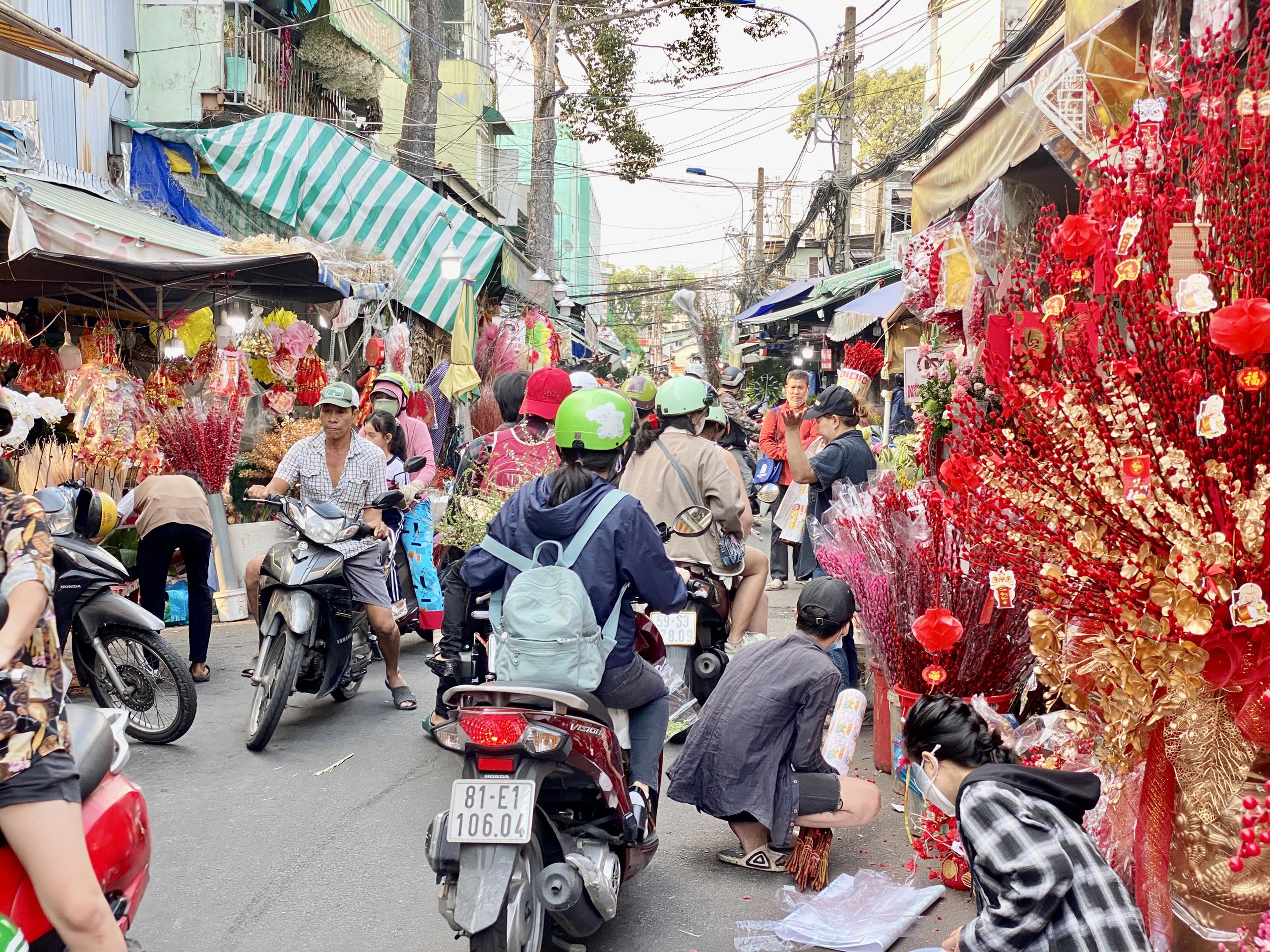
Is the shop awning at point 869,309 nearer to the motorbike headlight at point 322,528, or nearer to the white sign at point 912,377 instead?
the white sign at point 912,377

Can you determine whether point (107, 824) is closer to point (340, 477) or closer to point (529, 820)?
point (529, 820)

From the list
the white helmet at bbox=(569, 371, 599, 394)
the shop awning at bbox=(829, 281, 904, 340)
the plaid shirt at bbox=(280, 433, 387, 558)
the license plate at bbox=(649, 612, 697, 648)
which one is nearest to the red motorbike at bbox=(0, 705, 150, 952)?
the license plate at bbox=(649, 612, 697, 648)

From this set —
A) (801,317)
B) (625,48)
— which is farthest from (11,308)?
(625,48)

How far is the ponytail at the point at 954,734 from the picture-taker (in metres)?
3.10

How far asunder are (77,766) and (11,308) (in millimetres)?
7673

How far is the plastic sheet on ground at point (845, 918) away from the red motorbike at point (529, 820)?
63cm

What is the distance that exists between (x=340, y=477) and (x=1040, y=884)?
469cm

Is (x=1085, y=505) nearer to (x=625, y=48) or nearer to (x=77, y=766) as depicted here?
(x=77, y=766)

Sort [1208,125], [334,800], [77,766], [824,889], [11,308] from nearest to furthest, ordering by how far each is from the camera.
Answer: [1208,125], [77,766], [824,889], [334,800], [11,308]

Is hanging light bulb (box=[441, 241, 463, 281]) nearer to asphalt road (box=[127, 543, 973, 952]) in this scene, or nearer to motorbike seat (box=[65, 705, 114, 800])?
asphalt road (box=[127, 543, 973, 952])

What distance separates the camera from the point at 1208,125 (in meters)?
2.45

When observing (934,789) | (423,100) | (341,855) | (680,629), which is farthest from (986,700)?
(423,100)

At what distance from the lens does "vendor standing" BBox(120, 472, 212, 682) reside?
265 inches

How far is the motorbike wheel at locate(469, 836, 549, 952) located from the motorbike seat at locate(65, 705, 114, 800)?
1065 millimetres
